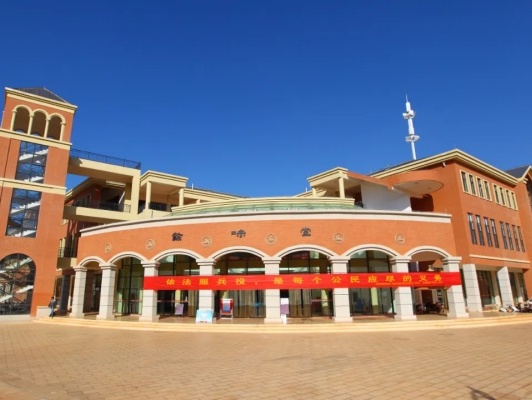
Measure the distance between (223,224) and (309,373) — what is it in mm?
13728

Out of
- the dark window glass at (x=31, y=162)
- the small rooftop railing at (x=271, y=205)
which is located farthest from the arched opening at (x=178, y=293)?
the dark window glass at (x=31, y=162)

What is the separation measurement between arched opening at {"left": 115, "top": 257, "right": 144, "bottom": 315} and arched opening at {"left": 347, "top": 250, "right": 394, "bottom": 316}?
15.2 m

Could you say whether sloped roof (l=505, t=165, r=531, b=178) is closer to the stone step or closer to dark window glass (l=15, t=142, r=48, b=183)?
the stone step

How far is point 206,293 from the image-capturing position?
21.5 meters

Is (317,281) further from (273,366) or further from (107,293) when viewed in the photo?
→ (107,293)

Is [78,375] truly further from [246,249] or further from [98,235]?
[98,235]

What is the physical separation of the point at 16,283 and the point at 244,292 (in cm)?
1705

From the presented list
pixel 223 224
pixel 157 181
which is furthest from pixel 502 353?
pixel 157 181

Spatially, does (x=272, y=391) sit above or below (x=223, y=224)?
below

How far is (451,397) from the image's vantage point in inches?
283

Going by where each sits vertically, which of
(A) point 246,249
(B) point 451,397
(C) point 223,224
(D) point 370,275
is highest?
(C) point 223,224

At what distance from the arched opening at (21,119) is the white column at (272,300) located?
78.2ft

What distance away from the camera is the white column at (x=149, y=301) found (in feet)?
72.2

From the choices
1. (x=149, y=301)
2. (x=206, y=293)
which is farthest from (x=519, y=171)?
(x=149, y=301)
